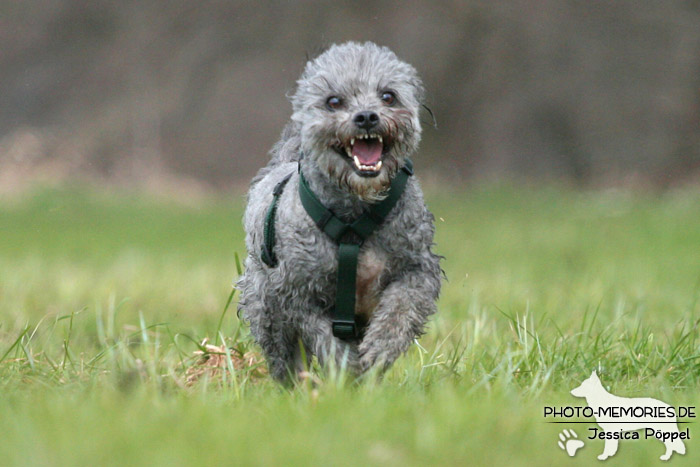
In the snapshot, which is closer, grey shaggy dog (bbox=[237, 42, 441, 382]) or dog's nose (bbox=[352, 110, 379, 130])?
dog's nose (bbox=[352, 110, 379, 130])

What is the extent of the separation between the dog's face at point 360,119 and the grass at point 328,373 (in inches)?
33.1

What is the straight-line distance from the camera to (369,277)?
4.19 meters

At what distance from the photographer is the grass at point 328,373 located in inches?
118

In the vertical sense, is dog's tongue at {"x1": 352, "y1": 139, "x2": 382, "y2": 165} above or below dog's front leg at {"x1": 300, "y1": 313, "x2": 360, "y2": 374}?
above

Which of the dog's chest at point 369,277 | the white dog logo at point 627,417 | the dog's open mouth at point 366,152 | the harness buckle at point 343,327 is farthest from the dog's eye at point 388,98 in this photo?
the white dog logo at point 627,417

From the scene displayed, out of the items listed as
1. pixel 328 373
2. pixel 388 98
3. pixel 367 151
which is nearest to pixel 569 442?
pixel 328 373

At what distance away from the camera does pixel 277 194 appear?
449cm

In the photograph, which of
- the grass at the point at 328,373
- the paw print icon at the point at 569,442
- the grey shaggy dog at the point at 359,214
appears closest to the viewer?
the grass at the point at 328,373

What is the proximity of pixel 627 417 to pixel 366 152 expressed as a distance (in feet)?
4.67

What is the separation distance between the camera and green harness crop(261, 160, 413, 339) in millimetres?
4097

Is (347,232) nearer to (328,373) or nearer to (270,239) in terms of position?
(270,239)

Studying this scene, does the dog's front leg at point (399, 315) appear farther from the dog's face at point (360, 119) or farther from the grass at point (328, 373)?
the dog's face at point (360, 119)

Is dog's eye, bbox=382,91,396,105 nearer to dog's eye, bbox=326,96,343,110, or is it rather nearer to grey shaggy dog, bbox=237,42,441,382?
grey shaggy dog, bbox=237,42,441,382

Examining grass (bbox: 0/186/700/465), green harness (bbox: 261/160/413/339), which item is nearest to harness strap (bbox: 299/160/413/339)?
green harness (bbox: 261/160/413/339)
